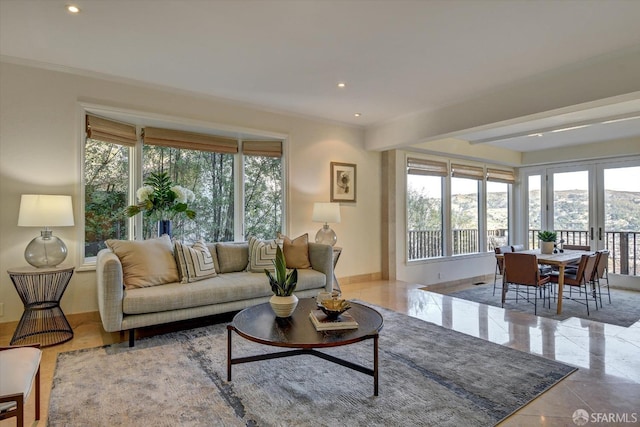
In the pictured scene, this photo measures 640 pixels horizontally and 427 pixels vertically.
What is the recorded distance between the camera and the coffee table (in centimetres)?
198

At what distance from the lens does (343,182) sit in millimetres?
5406

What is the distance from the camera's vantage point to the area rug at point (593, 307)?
14.3 feet

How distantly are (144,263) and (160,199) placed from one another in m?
0.85

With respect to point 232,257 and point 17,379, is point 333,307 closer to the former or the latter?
point 17,379

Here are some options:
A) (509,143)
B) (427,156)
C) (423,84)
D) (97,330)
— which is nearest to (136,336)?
(97,330)

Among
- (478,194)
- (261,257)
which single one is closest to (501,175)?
(478,194)

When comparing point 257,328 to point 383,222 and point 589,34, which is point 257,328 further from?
point 383,222

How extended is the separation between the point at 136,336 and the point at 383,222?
158 inches

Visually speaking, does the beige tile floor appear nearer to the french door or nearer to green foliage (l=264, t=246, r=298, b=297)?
green foliage (l=264, t=246, r=298, b=297)

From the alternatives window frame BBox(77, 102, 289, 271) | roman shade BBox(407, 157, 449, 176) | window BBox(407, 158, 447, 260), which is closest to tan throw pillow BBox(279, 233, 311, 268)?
window frame BBox(77, 102, 289, 271)

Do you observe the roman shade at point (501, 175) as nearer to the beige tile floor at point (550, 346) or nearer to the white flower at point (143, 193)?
the beige tile floor at point (550, 346)

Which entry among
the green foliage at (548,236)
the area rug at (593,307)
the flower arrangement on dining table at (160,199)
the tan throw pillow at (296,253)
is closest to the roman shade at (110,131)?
the flower arrangement on dining table at (160,199)

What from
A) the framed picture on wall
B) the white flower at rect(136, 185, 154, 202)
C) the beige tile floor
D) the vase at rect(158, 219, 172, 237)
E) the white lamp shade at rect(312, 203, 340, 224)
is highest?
the framed picture on wall

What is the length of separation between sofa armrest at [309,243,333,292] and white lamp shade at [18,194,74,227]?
249 cm
